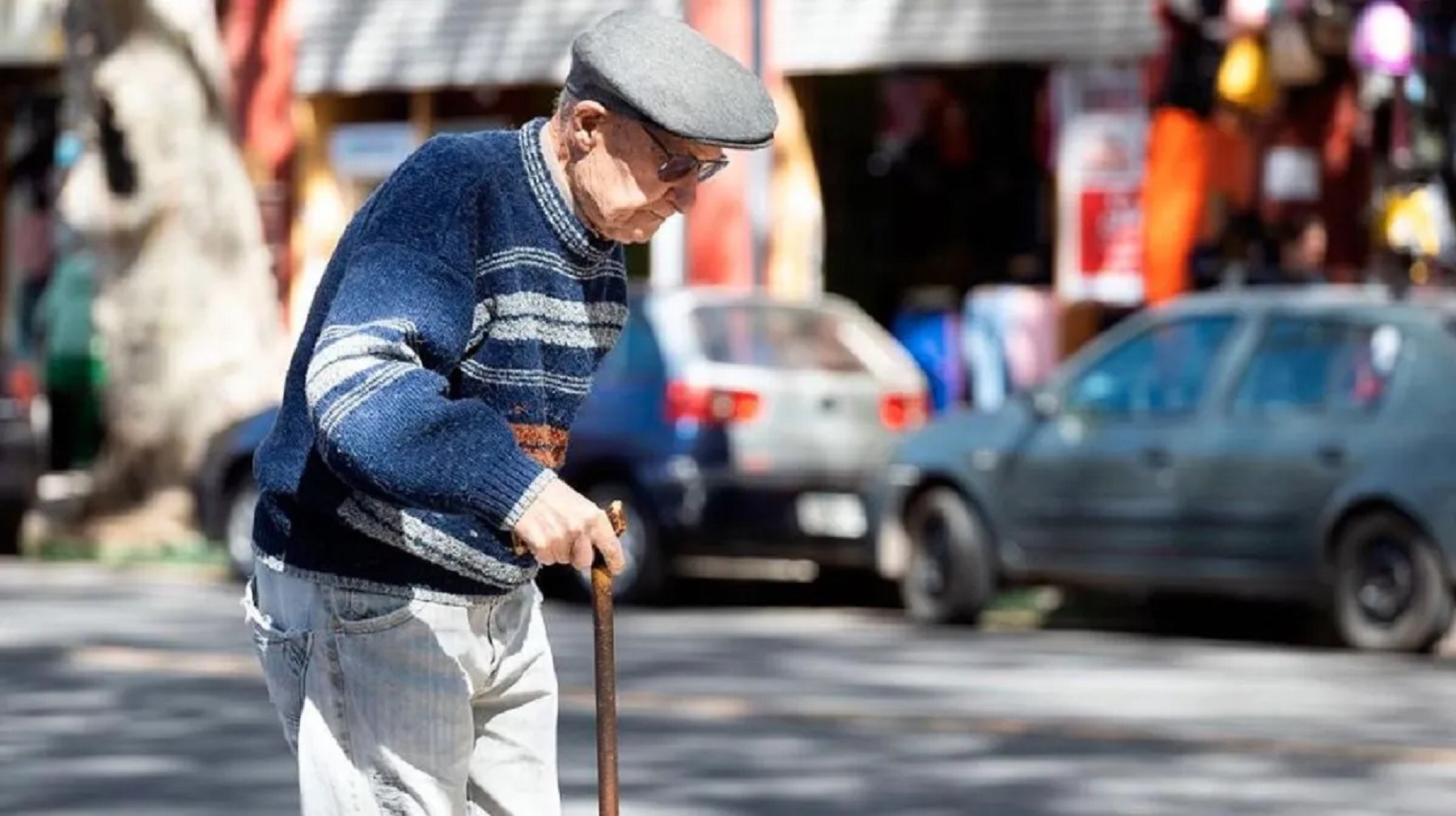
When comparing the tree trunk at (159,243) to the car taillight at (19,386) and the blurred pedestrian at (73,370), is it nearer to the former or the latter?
the car taillight at (19,386)

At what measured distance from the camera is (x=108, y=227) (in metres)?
21.6

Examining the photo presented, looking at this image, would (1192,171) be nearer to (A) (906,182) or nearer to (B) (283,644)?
(A) (906,182)

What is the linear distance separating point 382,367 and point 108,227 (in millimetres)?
17504

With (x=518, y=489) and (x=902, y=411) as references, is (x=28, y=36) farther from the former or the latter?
(x=518, y=489)

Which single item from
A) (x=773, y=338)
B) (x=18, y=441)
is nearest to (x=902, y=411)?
(x=773, y=338)

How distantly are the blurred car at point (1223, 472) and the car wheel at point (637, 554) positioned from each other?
1187mm

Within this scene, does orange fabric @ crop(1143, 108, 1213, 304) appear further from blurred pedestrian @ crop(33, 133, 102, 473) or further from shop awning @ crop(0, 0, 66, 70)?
shop awning @ crop(0, 0, 66, 70)

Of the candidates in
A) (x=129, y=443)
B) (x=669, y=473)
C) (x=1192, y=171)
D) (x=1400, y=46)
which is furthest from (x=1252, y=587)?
(x=129, y=443)

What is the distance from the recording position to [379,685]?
4719mm

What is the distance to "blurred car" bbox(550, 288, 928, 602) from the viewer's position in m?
16.9

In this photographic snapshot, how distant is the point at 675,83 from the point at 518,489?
57 centimetres

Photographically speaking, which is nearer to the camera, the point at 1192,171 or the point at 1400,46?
the point at 1400,46

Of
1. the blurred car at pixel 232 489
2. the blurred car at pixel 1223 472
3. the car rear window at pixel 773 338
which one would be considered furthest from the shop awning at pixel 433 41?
the blurred car at pixel 1223 472

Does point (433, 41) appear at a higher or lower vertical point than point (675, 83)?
lower
